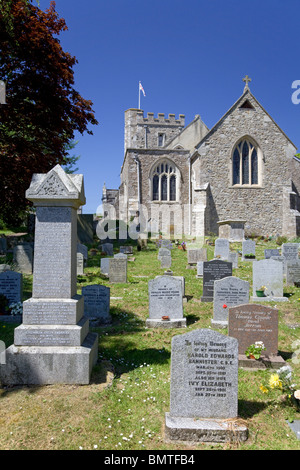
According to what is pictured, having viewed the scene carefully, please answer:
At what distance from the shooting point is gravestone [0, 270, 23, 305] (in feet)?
24.3

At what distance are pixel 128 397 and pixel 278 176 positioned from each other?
76.4 feet

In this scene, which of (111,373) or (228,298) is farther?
(228,298)

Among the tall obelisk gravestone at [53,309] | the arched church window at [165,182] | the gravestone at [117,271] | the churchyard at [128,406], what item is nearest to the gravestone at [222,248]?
the gravestone at [117,271]

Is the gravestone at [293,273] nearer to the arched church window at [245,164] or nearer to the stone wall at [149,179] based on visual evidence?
the arched church window at [245,164]

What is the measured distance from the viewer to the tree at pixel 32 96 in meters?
10.8

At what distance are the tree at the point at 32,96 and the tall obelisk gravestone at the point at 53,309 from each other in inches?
318

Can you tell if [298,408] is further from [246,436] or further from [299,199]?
[299,199]

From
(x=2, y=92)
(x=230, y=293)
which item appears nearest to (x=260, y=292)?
(x=230, y=293)

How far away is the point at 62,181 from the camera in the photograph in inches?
160

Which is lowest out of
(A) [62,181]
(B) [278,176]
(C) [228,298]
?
(C) [228,298]

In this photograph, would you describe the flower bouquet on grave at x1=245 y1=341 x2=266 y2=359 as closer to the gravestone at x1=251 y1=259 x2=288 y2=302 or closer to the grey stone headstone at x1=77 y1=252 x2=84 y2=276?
the gravestone at x1=251 y1=259 x2=288 y2=302

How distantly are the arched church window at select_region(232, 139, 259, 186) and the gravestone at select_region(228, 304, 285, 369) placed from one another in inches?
793
